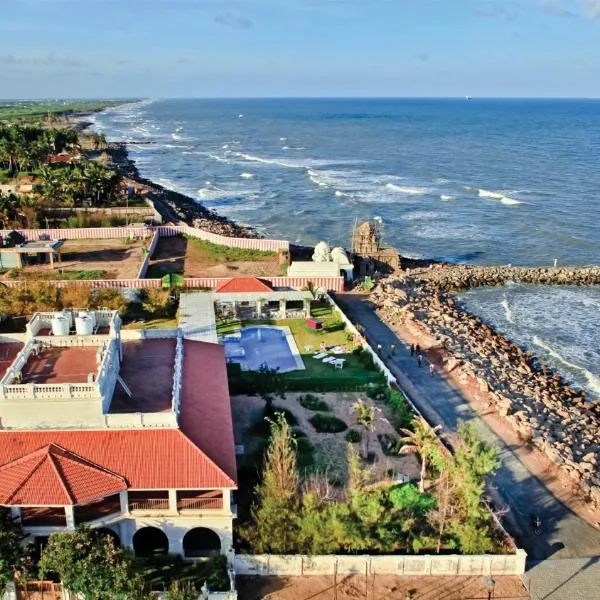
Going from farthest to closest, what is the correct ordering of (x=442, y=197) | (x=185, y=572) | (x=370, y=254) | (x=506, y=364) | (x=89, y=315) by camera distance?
(x=442, y=197) < (x=370, y=254) < (x=506, y=364) < (x=89, y=315) < (x=185, y=572)

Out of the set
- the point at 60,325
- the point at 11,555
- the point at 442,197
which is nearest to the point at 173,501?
the point at 11,555

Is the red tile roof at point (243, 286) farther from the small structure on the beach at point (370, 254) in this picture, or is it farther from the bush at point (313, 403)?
the small structure on the beach at point (370, 254)

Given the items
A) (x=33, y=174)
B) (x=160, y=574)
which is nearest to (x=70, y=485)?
(x=160, y=574)

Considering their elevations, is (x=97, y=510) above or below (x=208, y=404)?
below

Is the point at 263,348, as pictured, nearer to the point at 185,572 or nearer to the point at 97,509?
the point at 97,509

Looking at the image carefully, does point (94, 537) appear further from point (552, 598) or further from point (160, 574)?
point (552, 598)

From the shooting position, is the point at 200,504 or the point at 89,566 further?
the point at 200,504

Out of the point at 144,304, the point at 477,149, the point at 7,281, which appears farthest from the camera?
the point at 477,149

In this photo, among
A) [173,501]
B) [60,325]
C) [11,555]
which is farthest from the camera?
[60,325]

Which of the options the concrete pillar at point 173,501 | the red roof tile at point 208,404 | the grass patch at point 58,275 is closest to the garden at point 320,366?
the red roof tile at point 208,404
